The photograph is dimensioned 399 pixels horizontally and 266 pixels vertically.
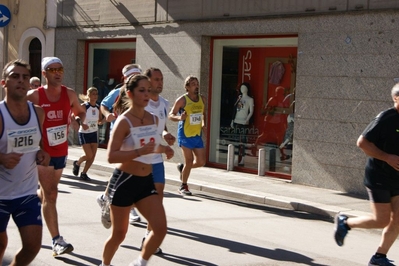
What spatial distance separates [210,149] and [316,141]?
3458mm

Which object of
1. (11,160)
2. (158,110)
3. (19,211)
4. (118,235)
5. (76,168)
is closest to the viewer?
(11,160)

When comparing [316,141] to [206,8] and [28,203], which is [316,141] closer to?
[206,8]

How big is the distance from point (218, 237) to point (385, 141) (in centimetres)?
274

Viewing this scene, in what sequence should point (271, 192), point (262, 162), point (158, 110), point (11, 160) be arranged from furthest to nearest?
point (262, 162)
point (271, 192)
point (158, 110)
point (11, 160)

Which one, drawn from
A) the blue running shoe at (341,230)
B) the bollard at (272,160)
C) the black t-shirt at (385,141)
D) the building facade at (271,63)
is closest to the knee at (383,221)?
the black t-shirt at (385,141)

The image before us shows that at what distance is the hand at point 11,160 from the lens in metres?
5.39

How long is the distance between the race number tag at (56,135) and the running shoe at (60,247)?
1.01 meters

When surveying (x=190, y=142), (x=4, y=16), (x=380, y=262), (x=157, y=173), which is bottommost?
(x=380, y=262)

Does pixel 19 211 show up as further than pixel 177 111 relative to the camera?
No

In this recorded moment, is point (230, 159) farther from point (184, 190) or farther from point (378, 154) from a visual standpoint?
point (378, 154)

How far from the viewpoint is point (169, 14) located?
1739 cm

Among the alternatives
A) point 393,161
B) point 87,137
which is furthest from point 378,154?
point 87,137

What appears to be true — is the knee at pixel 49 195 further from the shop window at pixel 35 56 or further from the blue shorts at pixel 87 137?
the shop window at pixel 35 56

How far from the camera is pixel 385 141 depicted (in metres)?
7.15
